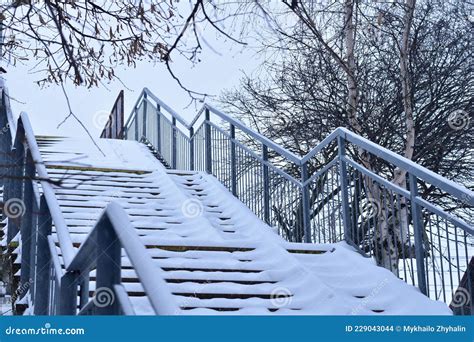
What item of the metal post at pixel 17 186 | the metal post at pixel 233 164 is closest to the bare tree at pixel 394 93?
the metal post at pixel 233 164

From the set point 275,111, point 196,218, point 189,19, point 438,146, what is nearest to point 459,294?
point 189,19

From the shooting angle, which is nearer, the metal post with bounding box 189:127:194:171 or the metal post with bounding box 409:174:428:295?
the metal post with bounding box 409:174:428:295

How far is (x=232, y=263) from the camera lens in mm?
7020

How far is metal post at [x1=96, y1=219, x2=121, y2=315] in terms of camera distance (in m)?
3.26

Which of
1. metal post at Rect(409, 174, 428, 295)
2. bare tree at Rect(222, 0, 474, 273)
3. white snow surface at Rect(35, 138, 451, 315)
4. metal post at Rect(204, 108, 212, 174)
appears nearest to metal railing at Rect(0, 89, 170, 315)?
white snow surface at Rect(35, 138, 451, 315)

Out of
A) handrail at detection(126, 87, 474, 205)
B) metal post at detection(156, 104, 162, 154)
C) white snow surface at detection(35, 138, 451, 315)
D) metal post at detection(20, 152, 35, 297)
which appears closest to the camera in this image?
handrail at detection(126, 87, 474, 205)

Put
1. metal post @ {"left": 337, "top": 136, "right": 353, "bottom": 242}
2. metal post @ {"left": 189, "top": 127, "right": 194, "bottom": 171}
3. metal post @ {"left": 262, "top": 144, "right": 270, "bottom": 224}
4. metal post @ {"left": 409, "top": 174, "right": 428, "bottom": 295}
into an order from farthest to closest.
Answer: metal post @ {"left": 189, "top": 127, "right": 194, "bottom": 171} → metal post @ {"left": 262, "top": 144, "right": 270, "bottom": 224} → metal post @ {"left": 337, "top": 136, "right": 353, "bottom": 242} → metal post @ {"left": 409, "top": 174, "right": 428, "bottom": 295}

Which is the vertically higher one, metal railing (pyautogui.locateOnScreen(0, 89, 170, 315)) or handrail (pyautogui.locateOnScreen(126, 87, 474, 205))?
handrail (pyautogui.locateOnScreen(126, 87, 474, 205))

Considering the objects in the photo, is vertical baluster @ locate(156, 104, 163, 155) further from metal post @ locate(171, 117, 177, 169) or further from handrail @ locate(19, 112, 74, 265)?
handrail @ locate(19, 112, 74, 265)

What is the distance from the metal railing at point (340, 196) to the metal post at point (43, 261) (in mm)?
2687

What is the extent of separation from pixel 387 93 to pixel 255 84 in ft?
13.0

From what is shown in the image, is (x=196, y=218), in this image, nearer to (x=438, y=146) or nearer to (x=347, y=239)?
(x=347, y=239)

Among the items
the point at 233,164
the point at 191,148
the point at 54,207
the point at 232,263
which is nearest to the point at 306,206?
the point at 232,263

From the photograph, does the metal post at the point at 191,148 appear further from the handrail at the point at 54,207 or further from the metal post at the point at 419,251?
the metal post at the point at 419,251
